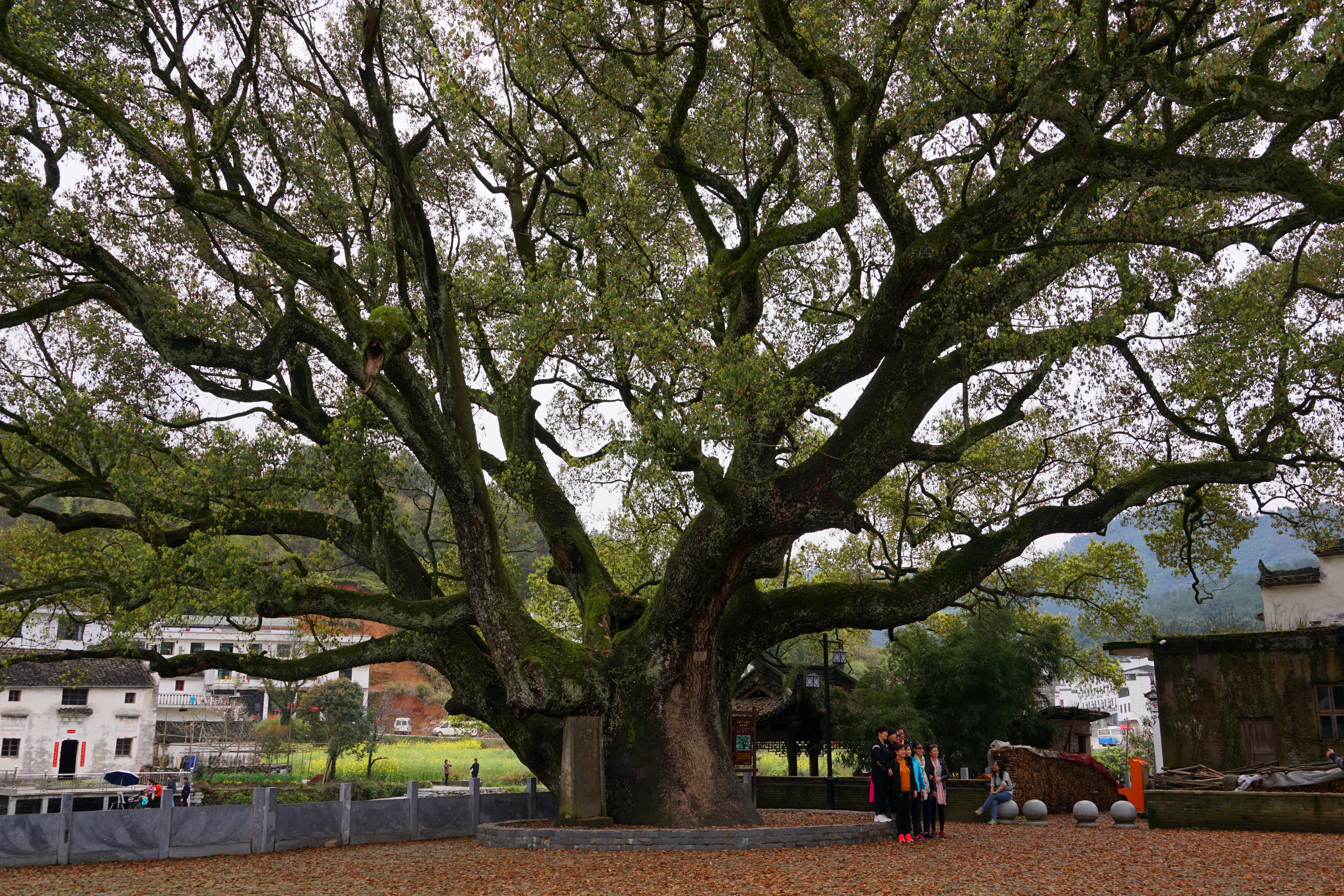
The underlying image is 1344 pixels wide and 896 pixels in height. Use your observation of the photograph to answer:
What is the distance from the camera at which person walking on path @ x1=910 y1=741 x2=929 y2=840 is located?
39.8 ft

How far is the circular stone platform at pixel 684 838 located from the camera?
11.0 metres

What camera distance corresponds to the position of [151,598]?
11805 mm

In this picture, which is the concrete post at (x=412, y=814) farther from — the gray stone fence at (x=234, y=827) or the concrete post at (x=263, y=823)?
the concrete post at (x=263, y=823)

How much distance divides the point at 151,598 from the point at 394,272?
6.35 metres

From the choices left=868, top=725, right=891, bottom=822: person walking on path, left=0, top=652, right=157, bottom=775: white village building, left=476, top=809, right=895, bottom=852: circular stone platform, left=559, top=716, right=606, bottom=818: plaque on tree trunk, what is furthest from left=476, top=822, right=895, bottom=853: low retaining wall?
left=0, top=652, right=157, bottom=775: white village building

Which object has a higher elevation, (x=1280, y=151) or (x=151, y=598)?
(x=1280, y=151)

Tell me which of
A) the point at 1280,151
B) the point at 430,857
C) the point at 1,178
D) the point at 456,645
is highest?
the point at 1,178

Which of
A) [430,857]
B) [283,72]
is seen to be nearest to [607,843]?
[430,857]

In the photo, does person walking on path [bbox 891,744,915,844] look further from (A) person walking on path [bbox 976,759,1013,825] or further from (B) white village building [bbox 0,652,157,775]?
(B) white village building [bbox 0,652,157,775]

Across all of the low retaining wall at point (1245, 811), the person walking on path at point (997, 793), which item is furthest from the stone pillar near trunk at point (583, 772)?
the low retaining wall at point (1245, 811)

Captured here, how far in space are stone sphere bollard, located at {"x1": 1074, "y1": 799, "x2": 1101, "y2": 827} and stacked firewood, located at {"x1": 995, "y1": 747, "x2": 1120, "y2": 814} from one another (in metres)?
1.39

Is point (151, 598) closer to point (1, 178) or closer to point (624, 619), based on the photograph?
point (1, 178)

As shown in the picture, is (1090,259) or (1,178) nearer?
(1,178)

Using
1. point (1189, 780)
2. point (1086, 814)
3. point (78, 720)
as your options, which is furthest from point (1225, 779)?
point (78, 720)
